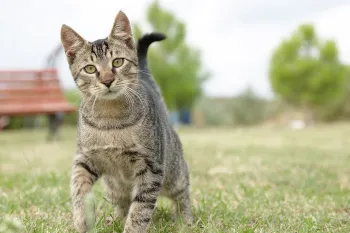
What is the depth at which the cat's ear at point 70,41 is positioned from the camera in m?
2.58

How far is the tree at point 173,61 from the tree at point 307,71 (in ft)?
13.6

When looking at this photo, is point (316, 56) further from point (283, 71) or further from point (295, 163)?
point (295, 163)

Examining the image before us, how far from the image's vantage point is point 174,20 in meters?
19.1

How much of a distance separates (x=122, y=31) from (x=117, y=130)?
0.62 m

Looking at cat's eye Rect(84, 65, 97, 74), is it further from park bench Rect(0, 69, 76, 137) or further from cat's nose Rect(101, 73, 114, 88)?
park bench Rect(0, 69, 76, 137)

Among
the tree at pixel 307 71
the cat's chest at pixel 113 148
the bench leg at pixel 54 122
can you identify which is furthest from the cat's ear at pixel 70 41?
the tree at pixel 307 71

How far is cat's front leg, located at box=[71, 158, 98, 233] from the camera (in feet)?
7.87

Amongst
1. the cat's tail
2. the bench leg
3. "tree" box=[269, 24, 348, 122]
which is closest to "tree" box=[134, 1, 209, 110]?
"tree" box=[269, 24, 348, 122]

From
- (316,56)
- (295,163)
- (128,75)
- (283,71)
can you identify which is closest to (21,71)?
(295,163)

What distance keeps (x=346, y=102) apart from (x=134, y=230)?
20.9m

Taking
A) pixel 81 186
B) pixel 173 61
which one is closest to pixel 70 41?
pixel 81 186

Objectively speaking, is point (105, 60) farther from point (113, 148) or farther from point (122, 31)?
point (113, 148)

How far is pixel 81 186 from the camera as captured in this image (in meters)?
2.47

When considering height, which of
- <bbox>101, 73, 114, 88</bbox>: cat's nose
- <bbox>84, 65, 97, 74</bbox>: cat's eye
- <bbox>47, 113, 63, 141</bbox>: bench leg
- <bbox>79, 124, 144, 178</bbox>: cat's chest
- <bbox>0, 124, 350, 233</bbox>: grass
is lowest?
<bbox>47, 113, 63, 141</bbox>: bench leg
